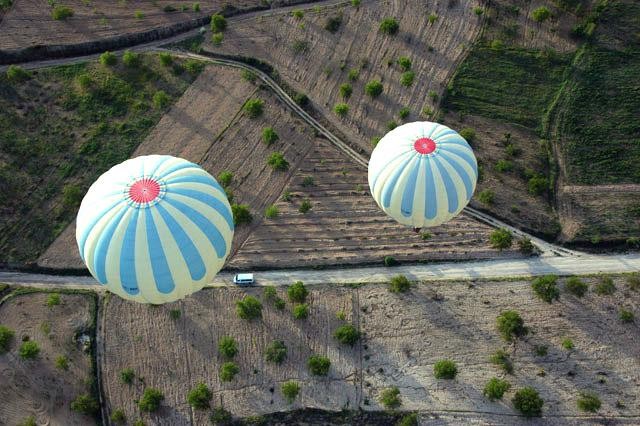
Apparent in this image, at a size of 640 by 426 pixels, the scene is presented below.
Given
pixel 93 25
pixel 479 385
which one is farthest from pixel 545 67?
pixel 93 25

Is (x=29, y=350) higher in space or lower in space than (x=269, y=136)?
lower

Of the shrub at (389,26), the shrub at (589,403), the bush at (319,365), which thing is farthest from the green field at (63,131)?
the shrub at (589,403)

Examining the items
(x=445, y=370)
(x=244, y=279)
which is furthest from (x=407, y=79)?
(x=445, y=370)

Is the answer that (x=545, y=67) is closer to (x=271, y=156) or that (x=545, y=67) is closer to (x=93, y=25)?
(x=271, y=156)

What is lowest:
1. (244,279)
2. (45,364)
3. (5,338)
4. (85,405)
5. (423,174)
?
(85,405)

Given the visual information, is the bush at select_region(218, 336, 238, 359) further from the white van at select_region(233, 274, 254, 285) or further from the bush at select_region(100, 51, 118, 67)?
the bush at select_region(100, 51, 118, 67)

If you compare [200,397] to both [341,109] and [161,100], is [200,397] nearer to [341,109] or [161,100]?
[341,109]
